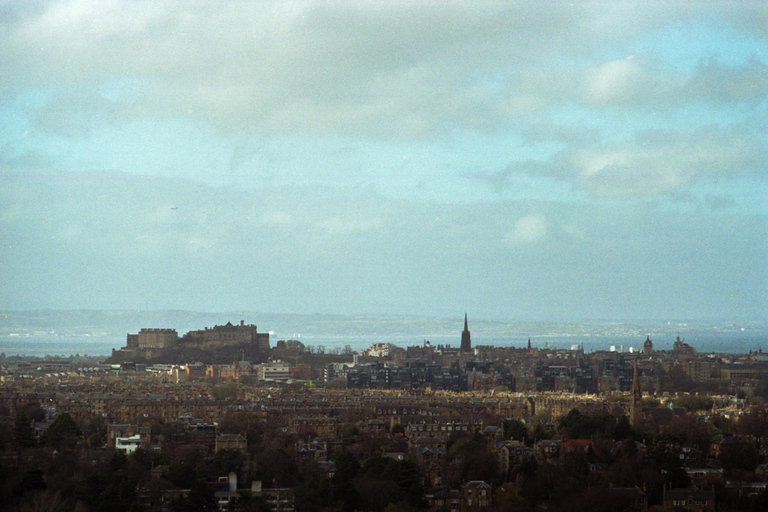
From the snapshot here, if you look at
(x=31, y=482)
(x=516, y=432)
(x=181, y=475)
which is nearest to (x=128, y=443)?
(x=181, y=475)

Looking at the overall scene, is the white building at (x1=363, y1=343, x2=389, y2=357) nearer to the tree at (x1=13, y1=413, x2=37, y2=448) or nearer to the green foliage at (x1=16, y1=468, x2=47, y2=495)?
the tree at (x1=13, y1=413, x2=37, y2=448)

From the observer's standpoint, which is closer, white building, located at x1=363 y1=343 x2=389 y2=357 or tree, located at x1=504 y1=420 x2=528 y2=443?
tree, located at x1=504 y1=420 x2=528 y2=443

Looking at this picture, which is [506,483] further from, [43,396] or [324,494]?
[43,396]

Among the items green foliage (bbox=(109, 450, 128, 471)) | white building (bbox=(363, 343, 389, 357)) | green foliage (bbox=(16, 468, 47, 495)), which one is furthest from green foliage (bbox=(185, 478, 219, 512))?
white building (bbox=(363, 343, 389, 357))

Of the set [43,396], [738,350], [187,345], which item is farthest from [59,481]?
[738,350]

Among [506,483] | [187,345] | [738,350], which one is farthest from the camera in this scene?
[738,350]

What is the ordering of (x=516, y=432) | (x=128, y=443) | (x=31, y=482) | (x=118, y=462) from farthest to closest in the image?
1. (x=516, y=432)
2. (x=128, y=443)
3. (x=118, y=462)
4. (x=31, y=482)

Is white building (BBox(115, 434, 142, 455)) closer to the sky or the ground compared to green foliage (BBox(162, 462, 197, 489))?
closer to the sky

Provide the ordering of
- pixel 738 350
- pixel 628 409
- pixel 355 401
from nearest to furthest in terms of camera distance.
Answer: pixel 628 409 → pixel 355 401 → pixel 738 350

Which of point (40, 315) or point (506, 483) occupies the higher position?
point (40, 315)

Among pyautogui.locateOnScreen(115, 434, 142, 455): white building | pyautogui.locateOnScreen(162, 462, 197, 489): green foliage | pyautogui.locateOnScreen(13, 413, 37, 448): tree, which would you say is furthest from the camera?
pyautogui.locateOnScreen(115, 434, 142, 455): white building

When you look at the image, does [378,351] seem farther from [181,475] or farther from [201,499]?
[201,499]
